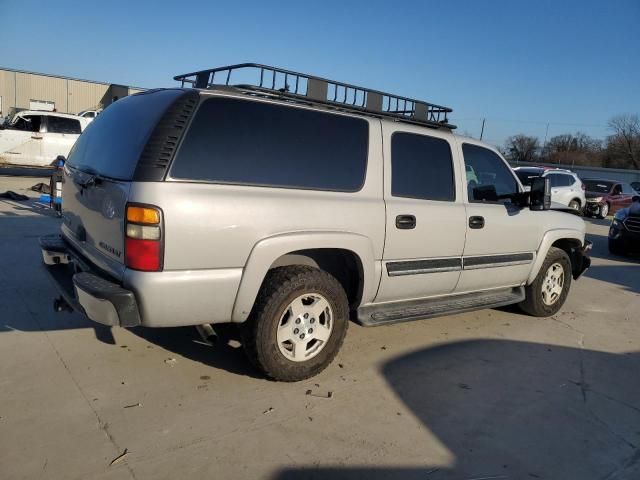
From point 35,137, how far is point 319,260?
1486 centimetres

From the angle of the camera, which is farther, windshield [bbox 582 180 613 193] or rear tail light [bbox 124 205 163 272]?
windshield [bbox 582 180 613 193]

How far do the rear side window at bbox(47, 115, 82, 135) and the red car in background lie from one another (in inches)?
702

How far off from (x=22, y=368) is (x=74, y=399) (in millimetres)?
629

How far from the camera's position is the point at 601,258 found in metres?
10.7

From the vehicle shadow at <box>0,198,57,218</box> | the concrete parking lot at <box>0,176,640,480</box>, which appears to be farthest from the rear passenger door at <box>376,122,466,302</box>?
the vehicle shadow at <box>0,198,57,218</box>

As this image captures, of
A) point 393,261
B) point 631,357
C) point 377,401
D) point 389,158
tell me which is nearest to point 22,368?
point 377,401

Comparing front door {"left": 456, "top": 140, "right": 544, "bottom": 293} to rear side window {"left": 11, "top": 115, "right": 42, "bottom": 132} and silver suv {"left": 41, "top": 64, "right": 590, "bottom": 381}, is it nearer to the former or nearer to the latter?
silver suv {"left": 41, "top": 64, "right": 590, "bottom": 381}

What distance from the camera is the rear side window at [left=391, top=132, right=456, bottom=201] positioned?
409 cm

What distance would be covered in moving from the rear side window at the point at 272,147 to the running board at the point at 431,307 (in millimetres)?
1006

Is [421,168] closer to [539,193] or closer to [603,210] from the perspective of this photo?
[539,193]

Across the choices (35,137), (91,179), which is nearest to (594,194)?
(35,137)

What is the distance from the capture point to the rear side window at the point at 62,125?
16.0 m

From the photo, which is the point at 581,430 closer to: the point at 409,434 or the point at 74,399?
the point at 409,434

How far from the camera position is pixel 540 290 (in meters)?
5.61
